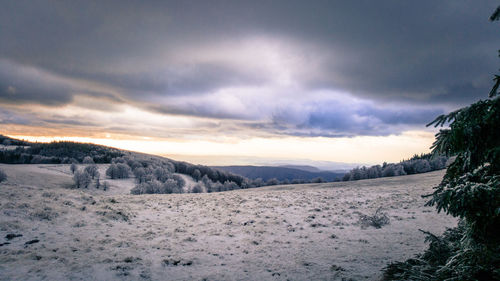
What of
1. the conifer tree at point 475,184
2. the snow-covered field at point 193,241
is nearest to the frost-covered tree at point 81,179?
the snow-covered field at point 193,241

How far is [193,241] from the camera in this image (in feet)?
46.2

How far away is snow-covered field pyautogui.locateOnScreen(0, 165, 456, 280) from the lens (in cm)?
954

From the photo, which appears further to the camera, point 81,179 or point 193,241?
point 81,179

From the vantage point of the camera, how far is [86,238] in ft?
41.9

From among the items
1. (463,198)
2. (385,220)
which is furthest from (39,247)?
(385,220)

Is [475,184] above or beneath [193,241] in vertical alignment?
above

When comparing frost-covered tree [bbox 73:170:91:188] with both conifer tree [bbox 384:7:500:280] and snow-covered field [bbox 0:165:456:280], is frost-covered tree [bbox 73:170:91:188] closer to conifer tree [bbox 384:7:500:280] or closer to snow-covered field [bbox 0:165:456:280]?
snow-covered field [bbox 0:165:456:280]

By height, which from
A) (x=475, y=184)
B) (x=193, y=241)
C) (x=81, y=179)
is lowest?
(x=81, y=179)

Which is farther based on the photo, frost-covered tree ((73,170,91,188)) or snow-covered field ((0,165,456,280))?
frost-covered tree ((73,170,91,188))

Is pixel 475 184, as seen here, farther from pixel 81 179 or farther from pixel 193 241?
pixel 81 179

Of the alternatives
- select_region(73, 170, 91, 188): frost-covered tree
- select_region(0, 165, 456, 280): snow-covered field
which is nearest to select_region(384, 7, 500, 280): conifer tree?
select_region(0, 165, 456, 280): snow-covered field

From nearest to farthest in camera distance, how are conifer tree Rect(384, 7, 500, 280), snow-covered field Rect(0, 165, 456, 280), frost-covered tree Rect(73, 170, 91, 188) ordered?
conifer tree Rect(384, 7, 500, 280)
snow-covered field Rect(0, 165, 456, 280)
frost-covered tree Rect(73, 170, 91, 188)

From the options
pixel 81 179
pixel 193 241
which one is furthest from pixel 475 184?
pixel 81 179

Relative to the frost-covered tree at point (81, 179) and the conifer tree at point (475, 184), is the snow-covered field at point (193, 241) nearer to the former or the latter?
the conifer tree at point (475, 184)
